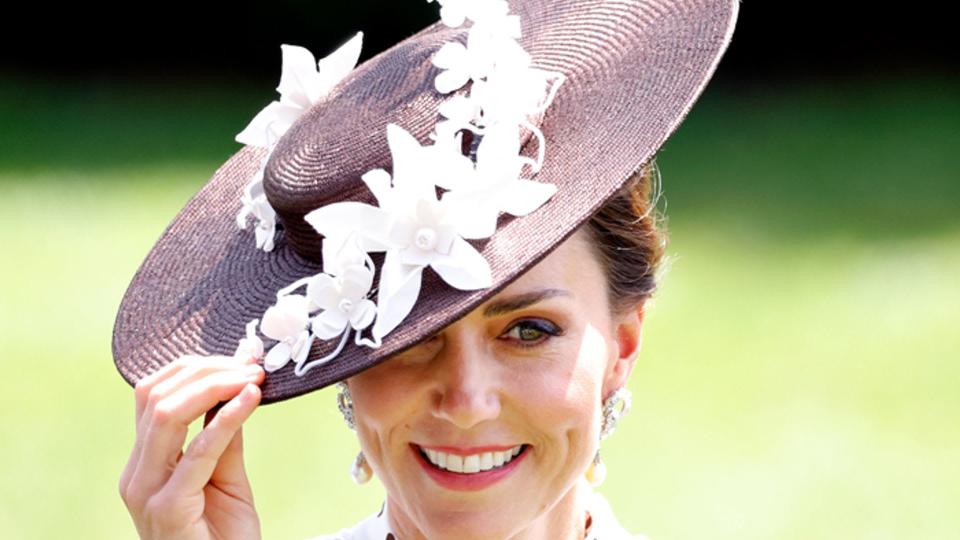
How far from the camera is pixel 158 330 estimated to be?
221 cm

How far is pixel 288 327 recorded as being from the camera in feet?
6.56

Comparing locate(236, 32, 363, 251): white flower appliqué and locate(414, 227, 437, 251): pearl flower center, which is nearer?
locate(414, 227, 437, 251): pearl flower center

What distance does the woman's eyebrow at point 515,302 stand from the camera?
6.86 ft

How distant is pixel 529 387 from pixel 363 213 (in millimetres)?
367

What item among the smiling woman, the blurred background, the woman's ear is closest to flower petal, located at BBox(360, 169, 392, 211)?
the smiling woman

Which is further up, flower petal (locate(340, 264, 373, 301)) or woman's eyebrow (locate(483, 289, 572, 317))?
woman's eyebrow (locate(483, 289, 572, 317))

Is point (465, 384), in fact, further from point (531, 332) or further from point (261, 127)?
point (261, 127)

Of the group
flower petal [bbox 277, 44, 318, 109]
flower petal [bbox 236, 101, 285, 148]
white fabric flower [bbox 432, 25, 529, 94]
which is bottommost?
white fabric flower [bbox 432, 25, 529, 94]

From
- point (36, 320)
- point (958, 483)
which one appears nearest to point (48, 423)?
point (36, 320)

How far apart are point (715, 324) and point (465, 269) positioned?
13.5ft

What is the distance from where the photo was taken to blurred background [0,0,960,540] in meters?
4.96

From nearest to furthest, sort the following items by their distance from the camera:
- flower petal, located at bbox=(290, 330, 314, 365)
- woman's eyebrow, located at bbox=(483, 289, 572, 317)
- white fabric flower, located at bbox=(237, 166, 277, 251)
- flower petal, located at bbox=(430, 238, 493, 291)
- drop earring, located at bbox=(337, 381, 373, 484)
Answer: flower petal, located at bbox=(430, 238, 493, 291)
flower petal, located at bbox=(290, 330, 314, 365)
woman's eyebrow, located at bbox=(483, 289, 572, 317)
white fabric flower, located at bbox=(237, 166, 277, 251)
drop earring, located at bbox=(337, 381, 373, 484)

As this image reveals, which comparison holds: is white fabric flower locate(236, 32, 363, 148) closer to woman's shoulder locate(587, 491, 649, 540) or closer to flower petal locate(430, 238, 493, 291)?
flower petal locate(430, 238, 493, 291)

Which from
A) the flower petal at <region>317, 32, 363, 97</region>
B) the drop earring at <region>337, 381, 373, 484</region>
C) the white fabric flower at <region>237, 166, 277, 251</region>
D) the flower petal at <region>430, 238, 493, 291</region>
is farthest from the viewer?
the drop earring at <region>337, 381, 373, 484</region>
